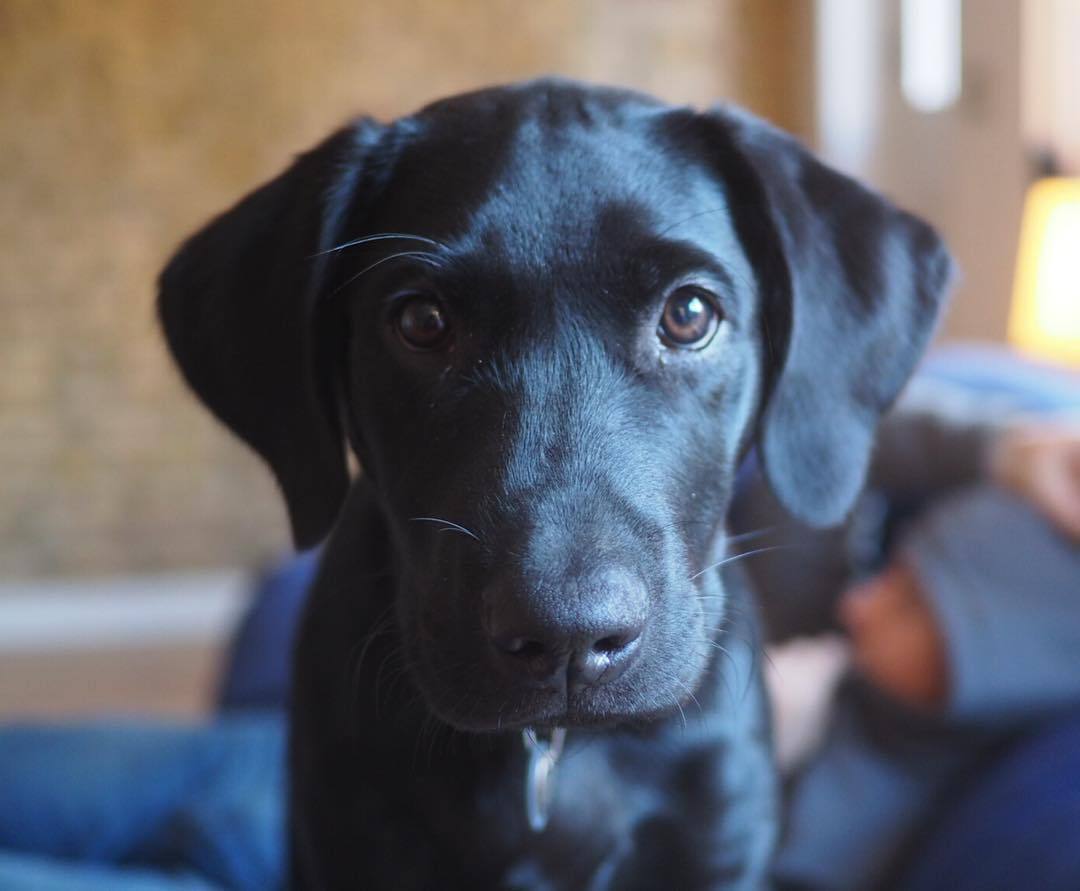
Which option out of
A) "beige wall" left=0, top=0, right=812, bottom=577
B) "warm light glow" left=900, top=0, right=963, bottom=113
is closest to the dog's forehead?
"warm light glow" left=900, top=0, right=963, bottom=113

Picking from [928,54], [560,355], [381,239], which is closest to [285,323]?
[381,239]

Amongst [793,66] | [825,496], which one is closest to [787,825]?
[825,496]

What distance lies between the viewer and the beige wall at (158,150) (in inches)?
191

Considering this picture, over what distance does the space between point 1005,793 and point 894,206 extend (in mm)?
893

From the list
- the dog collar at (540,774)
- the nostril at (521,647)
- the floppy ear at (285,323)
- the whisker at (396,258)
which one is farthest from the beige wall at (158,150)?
the nostril at (521,647)

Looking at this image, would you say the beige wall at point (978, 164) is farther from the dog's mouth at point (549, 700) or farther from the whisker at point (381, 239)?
the dog's mouth at point (549, 700)

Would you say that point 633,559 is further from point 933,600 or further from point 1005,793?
point 933,600

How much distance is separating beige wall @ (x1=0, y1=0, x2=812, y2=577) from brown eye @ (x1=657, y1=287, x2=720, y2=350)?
3.97 meters

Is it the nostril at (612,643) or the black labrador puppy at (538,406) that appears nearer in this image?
the nostril at (612,643)

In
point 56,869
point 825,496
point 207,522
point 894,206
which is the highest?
point 894,206

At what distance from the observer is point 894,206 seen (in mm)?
1329

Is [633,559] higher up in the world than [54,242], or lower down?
higher up

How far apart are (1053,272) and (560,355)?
1.90 m

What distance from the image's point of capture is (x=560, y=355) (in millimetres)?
1073
